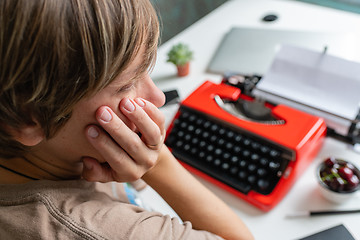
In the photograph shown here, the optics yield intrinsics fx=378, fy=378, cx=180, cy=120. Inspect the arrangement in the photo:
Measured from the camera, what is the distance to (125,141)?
2.15 ft

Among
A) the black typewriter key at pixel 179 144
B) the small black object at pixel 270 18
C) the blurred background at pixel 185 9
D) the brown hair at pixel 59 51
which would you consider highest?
the brown hair at pixel 59 51

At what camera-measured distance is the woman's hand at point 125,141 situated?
2.01 feet

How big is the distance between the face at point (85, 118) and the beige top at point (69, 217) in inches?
2.1

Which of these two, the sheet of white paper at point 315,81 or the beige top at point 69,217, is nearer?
the beige top at point 69,217

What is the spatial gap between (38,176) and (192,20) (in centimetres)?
184

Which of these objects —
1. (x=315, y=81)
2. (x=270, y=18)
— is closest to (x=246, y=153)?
(x=315, y=81)

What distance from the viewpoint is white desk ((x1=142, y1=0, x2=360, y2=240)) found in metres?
0.79

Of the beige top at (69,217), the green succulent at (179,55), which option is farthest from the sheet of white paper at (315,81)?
the beige top at (69,217)

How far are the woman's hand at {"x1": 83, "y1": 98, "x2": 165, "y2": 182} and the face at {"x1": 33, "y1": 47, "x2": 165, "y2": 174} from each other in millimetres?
11

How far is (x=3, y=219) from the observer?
551 millimetres

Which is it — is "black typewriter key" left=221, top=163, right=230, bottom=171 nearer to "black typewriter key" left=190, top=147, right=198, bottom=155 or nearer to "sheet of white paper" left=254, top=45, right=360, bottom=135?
"black typewriter key" left=190, top=147, right=198, bottom=155

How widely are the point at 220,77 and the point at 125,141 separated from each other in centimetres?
62

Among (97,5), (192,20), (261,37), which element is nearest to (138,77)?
(97,5)

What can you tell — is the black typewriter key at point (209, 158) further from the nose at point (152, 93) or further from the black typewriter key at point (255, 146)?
the nose at point (152, 93)
